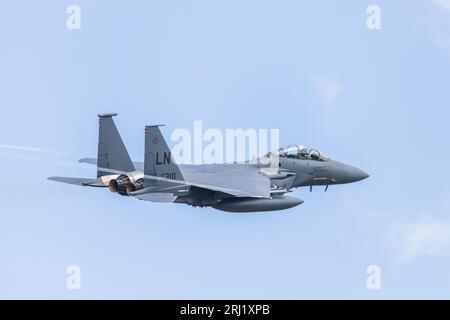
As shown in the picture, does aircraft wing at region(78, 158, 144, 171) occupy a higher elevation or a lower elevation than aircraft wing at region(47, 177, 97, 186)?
higher

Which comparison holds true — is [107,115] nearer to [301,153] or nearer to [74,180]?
[74,180]

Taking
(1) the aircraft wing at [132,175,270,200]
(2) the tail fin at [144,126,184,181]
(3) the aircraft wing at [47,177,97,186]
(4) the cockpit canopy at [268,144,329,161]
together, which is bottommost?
(1) the aircraft wing at [132,175,270,200]

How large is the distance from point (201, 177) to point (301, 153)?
4.78 meters

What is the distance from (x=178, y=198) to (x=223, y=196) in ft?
5.21

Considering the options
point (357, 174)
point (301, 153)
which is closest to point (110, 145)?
point (301, 153)

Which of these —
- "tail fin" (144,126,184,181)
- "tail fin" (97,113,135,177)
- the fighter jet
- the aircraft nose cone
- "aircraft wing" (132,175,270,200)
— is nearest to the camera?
"tail fin" (144,126,184,181)

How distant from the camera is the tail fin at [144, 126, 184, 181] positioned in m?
56.2

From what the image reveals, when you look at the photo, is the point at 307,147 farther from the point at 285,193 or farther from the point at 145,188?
the point at 145,188

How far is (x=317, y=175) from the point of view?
62594mm

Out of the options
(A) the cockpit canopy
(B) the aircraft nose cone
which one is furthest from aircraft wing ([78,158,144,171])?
(B) the aircraft nose cone

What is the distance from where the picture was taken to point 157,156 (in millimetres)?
56500

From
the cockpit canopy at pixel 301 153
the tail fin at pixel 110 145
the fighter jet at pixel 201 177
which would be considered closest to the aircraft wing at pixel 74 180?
the fighter jet at pixel 201 177

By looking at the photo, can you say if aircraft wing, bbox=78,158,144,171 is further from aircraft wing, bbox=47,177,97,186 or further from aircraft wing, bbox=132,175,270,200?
aircraft wing, bbox=132,175,270,200

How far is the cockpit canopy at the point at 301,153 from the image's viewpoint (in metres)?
62.0
